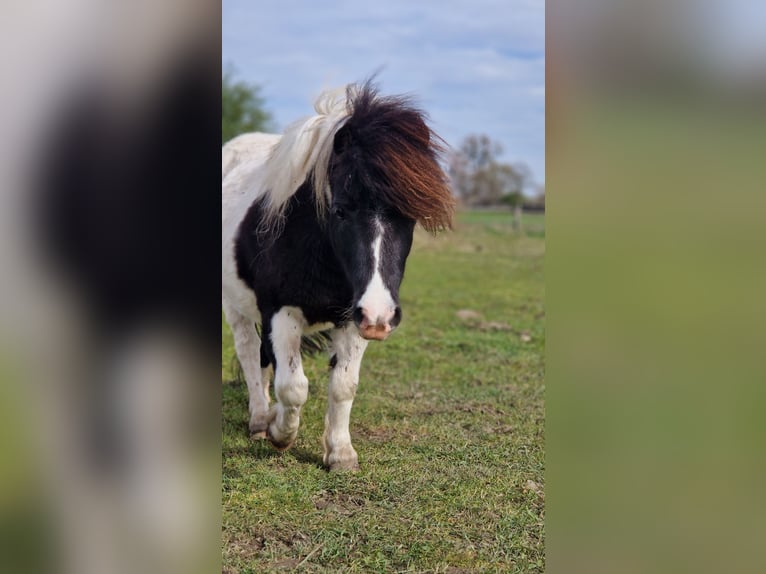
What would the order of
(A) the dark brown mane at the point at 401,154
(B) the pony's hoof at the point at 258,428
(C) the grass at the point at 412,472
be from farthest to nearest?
1. (B) the pony's hoof at the point at 258,428
2. (A) the dark brown mane at the point at 401,154
3. (C) the grass at the point at 412,472

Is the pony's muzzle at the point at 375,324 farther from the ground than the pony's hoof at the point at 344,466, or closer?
farther from the ground

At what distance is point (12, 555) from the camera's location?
0.98 metres

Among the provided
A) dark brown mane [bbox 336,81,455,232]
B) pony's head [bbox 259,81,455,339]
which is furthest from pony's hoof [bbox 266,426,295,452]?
dark brown mane [bbox 336,81,455,232]

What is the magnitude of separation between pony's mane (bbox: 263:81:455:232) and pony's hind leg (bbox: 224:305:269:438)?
122cm

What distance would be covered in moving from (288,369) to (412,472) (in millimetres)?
857

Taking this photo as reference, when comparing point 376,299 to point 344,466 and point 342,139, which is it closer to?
point 342,139

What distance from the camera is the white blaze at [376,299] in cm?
259

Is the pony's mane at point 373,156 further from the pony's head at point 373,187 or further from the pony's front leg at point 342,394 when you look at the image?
the pony's front leg at point 342,394

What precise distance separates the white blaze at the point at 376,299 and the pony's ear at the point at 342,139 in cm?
59

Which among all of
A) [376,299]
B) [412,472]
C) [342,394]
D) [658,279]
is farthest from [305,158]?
[658,279]

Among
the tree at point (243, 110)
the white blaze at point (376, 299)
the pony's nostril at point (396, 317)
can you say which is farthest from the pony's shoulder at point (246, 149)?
the tree at point (243, 110)

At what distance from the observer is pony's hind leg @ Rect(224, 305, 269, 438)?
4.00 meters

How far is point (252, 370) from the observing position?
4258 millimetres

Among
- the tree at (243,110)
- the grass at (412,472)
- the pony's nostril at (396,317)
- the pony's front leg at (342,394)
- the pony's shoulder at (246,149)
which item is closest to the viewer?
the grass at (412,472)
